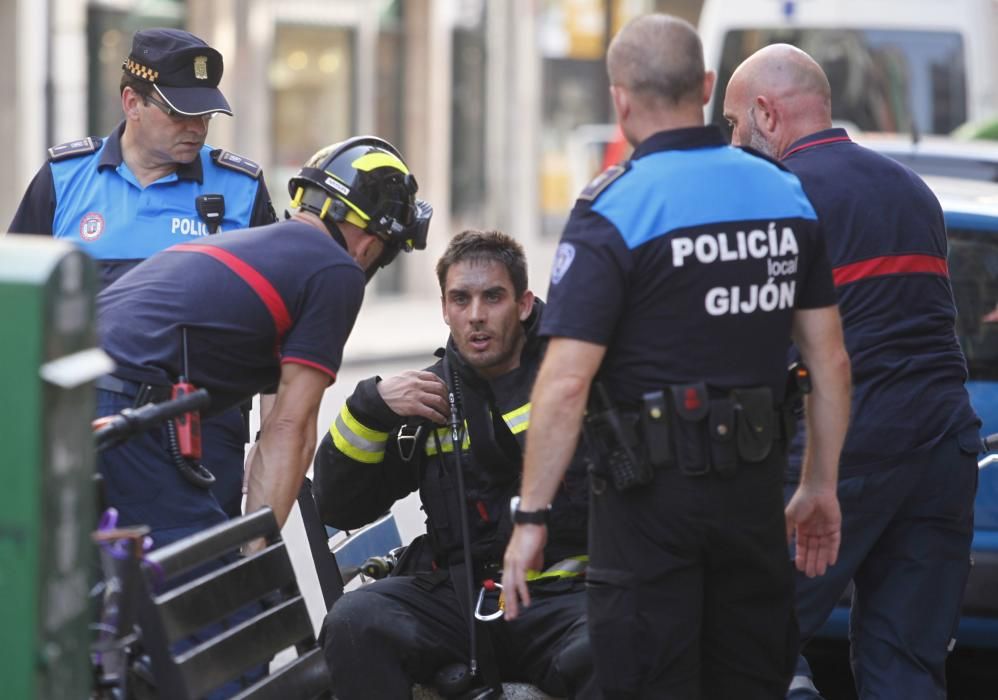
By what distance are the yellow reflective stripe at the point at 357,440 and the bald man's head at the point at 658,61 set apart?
4.15 feet

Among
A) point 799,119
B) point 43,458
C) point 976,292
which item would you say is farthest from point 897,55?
point 43,458

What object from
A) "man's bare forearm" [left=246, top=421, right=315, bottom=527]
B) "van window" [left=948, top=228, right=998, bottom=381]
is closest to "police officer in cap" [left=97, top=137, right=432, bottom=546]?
"man's bare forearm" [left=246, top=421, right=315, bottom=527]

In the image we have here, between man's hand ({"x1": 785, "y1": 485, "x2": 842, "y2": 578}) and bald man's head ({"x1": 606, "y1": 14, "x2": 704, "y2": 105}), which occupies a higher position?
bald man's head ({"x1": 606, "y1": 14, "x2": 704, "y2": 105})

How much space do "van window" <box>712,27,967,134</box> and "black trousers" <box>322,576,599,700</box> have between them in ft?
31.8

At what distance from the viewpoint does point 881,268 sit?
4156 mm

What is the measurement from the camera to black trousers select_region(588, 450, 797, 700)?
11.0 feet

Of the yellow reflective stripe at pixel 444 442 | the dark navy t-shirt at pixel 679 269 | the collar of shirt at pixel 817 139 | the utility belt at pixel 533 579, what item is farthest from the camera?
the collar of shirt at pixel 817 139

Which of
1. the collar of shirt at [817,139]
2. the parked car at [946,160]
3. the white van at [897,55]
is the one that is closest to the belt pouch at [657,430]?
the collar of shirt at [817,139]

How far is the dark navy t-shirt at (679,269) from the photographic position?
329 centimetres

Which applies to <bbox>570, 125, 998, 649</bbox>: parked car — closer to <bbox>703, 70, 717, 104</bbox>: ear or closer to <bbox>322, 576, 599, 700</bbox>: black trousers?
<bbox>322, 576, 599, 700</bbox>: black trousers

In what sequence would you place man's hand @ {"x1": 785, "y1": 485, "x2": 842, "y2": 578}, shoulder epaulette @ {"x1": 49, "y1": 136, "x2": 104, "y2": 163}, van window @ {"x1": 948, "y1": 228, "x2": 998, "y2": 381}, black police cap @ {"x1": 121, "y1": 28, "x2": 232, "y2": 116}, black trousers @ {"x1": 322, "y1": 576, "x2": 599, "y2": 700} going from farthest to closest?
van window @ {"x1": 948, "y1": 228, "x2": 998, "y2": 381} < shoulder epaulette @ {"x1": 49, "y1": 136, "x2": 104, "y2": 163} < black police cap @ {"x1": 121, "y1": 28, "x2": 232, "y2": 116} < black trousers @ {"x1": 322, "y1": 576, "x2": 599, "y2": 700} < man's hand @ {"x1": 785, "y1": 485, "x2": 842, "y2": 578}

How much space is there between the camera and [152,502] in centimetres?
360

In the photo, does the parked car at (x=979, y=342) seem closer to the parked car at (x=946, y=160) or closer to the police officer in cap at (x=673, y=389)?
the parked car at (x=946, y=160)

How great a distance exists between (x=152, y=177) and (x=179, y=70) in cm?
33
